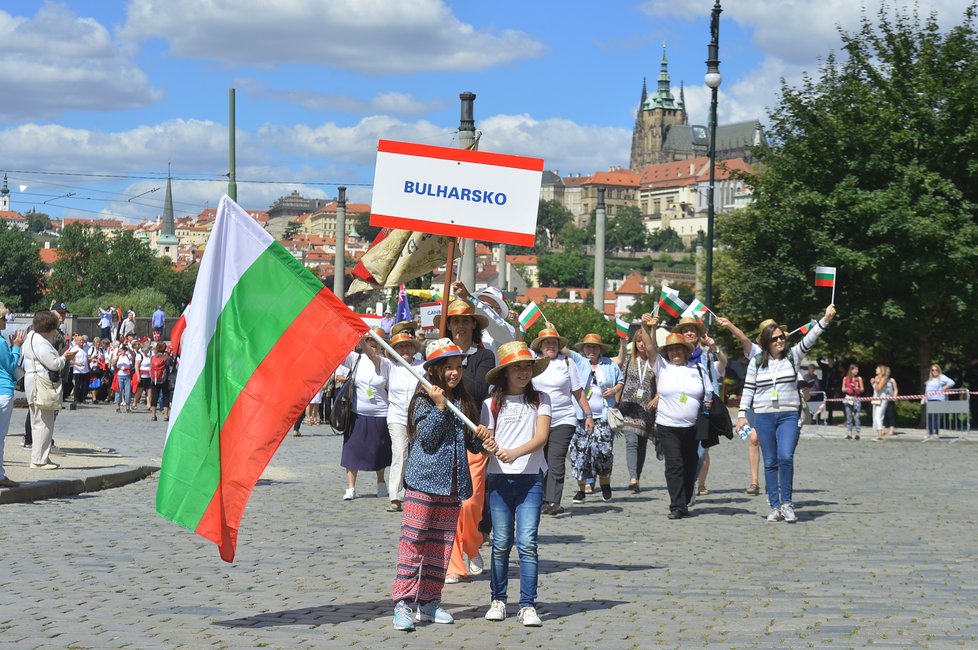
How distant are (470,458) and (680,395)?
4.17m

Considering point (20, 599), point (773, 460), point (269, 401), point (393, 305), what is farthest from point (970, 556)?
point (393, 305)

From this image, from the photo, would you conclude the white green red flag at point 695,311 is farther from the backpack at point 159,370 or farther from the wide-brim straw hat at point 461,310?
the backpack at point 159,370

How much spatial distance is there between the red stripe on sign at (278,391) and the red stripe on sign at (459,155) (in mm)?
1820

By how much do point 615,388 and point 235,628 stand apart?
30.2 feet

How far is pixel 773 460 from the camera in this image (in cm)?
1312

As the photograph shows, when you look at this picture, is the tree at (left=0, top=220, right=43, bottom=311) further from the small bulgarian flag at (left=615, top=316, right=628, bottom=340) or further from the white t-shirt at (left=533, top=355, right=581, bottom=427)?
the white t-shirt at (left=533, top=355, right=581, bottom=427)

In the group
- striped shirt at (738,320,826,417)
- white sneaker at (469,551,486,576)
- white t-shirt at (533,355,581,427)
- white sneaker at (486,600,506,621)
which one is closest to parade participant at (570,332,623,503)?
white t-shirt at (533,355,581,427)

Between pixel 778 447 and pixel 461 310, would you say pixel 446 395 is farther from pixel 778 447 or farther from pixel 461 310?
pixel 778 447

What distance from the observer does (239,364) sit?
798 cm

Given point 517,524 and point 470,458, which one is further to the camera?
point 470,458

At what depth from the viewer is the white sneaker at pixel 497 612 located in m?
7.97

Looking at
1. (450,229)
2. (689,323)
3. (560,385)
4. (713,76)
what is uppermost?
(713,76)

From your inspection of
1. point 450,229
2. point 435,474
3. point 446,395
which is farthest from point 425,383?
point 450,229

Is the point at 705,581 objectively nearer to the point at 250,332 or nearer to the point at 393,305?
the point at 250,332
